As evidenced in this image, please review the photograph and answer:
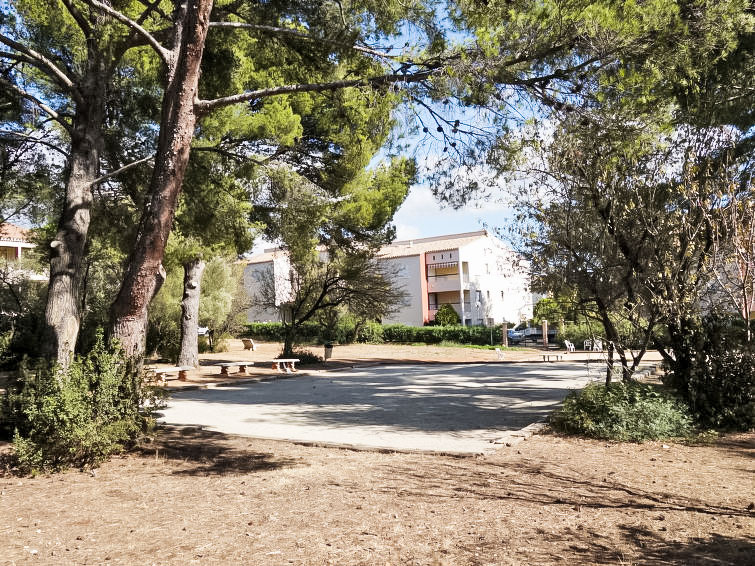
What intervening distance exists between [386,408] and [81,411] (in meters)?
5.73

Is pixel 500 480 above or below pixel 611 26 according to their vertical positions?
below

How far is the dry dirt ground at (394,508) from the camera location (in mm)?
3730

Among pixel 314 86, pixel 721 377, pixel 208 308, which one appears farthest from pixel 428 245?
pixel 314 86

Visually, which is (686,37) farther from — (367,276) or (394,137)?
(367,276)

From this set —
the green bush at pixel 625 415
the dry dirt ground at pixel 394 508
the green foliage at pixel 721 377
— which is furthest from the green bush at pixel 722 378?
the dry dirt ground at pixel 394 508

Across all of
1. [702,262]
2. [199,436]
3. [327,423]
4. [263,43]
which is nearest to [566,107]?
[702,262]

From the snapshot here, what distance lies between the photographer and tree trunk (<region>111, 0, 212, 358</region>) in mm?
6258

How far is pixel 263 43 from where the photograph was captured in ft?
28.0

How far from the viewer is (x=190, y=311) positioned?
17891 millimetres

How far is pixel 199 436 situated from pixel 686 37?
7.27 m

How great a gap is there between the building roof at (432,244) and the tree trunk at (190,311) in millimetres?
30516

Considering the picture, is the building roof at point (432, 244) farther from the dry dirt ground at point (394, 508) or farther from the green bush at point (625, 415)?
the dry dirt ground at point (394, 508)

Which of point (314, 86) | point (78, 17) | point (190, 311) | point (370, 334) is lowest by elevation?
point (370, 334)

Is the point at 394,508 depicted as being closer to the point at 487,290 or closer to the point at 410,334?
the point at 410,334
